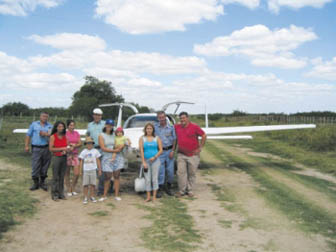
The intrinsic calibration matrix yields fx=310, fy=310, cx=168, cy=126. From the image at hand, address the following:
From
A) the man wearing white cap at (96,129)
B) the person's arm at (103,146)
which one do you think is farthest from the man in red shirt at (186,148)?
the man wearing white cap at (96,129)

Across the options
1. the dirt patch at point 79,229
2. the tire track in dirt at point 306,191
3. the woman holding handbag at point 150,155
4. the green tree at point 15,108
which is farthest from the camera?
the green tree at point 15,108

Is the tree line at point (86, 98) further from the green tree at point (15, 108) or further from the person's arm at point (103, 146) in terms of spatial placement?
the person's arm at point (103, 146)

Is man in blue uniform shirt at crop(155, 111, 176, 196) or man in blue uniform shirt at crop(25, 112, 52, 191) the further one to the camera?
man in blue uniform shirt at crop(25, 112, 52, 191)

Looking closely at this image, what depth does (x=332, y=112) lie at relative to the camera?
72.8 m

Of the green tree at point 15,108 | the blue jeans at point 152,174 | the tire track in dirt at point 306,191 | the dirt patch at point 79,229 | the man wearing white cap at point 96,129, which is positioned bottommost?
the tire track in dirt at point 306,191

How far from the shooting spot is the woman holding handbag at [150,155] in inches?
250

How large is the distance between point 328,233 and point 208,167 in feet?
21.4

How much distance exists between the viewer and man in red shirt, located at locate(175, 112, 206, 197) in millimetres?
6695

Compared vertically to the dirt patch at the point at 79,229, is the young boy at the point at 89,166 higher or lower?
higher

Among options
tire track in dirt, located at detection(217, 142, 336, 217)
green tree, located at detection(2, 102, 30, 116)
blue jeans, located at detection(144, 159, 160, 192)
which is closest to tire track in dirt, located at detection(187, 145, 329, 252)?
blue jeans, located at detection(144, 159, 160, 192)

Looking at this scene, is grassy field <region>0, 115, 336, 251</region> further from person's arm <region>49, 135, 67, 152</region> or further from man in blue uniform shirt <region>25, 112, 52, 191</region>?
person's arm <region>49, 135, 67, 152</region>

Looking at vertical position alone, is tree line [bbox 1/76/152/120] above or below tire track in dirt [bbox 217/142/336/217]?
above

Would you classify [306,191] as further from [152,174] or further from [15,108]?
[15,108]

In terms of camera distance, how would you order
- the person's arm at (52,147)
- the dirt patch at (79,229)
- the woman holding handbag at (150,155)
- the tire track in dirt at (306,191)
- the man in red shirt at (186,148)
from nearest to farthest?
the dirt patch at (79,229)
the tire track in dirt at (306,191)
the person's arm at (52,147)
the woman holding handbag at (150,155)
the man in red shirt at (186,148)
